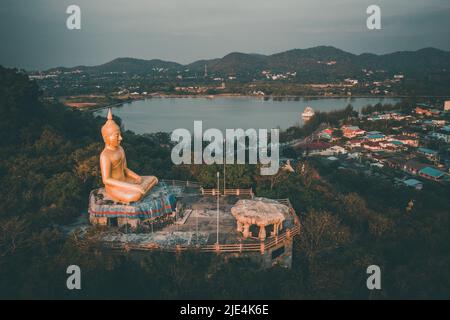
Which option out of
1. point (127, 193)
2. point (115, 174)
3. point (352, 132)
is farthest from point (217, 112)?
point (127, 193)

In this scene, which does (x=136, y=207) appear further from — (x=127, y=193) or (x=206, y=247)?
(x=206, y=247)

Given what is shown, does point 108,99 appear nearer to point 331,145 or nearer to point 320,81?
point 331,145

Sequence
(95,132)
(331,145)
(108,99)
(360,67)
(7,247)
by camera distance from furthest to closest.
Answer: (360,67)
(108,99)
(331,145)
(95,132)
(7,247)

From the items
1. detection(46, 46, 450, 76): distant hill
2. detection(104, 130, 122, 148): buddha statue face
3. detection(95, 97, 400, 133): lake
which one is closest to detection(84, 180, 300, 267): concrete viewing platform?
detection(104, 130, 122, 148): buddha statue face

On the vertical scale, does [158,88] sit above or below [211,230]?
above

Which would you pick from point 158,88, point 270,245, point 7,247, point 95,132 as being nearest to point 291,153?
point 95,132

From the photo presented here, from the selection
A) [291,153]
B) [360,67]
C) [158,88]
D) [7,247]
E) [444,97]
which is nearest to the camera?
[7,247]

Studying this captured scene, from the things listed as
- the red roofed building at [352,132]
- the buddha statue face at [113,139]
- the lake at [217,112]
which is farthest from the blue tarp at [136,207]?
the red roofed building at [352,132]
